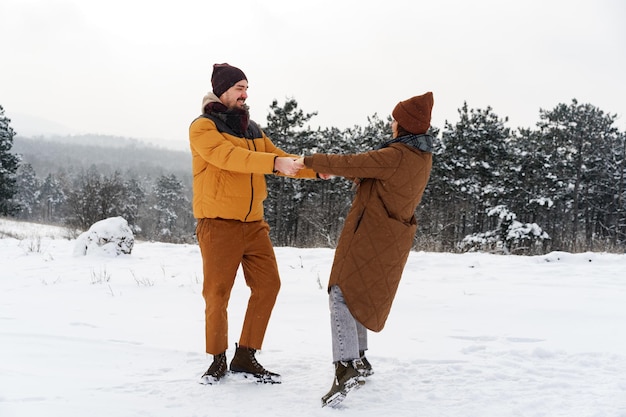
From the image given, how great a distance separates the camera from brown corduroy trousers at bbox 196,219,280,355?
317 centimetres

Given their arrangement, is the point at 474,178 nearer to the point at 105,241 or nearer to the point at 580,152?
the point at 580,152

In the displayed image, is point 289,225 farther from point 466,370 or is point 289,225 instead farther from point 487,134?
point 466,370

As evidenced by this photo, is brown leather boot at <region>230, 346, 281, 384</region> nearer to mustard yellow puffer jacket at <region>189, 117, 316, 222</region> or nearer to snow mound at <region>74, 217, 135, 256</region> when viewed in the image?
mustard yellow puffer jacket at <region>189, 117, 316, 222</region>

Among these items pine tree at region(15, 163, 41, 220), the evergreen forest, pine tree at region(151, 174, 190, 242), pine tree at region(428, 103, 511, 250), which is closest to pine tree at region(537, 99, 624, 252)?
the evergreen forest

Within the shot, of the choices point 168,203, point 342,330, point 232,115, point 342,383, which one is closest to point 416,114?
point 232,115

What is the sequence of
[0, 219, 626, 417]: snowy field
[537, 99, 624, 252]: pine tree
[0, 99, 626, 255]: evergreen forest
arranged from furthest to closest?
1. [537, 99, 624, 252]: pine tree
2. [0, 99, 626, 255]: evergreen forest
3. [0, 219, 626, 417]: snowy field

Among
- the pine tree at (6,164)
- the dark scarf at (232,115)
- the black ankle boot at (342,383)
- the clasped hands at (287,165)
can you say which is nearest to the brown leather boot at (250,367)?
the black ankle boot at (342,383)

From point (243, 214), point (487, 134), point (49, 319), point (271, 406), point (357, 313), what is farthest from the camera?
point (487, 134)

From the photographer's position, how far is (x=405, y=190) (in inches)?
118

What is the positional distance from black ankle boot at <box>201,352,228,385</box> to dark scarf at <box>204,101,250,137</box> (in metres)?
1.55

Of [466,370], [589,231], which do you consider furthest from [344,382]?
[589,231]

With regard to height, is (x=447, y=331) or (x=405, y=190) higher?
(x=405, y=190)

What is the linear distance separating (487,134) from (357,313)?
3348 cm

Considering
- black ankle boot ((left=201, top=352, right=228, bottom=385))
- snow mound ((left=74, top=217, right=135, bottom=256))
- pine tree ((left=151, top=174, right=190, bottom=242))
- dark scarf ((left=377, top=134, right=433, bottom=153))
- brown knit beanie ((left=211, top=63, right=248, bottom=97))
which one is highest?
pine tree ((left=151, top=174, right=190, bottom=242))
